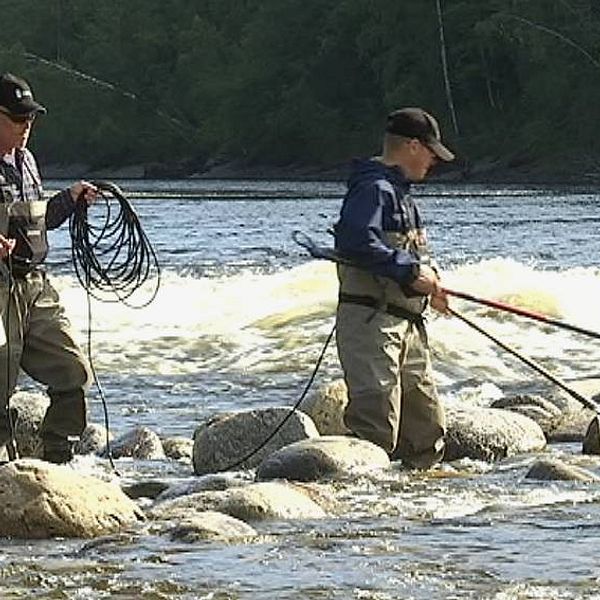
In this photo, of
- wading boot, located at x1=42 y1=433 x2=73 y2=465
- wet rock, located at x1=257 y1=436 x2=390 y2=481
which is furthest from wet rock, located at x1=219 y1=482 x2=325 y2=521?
wading boot, located at x1=42 y1=433 x2=73 y2=465

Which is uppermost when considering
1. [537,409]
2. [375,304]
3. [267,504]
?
[375,304]

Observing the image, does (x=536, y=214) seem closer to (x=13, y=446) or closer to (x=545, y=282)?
(x=545, y=282)

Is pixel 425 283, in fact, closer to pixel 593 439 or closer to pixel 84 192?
pixel 84 192

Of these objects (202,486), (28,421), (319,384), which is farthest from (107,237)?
(319,384)

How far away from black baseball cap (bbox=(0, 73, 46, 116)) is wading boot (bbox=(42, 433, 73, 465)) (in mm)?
1516

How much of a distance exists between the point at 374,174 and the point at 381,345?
2.38 feet

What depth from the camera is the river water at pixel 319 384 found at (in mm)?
6645

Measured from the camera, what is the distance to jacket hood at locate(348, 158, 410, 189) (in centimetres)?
829

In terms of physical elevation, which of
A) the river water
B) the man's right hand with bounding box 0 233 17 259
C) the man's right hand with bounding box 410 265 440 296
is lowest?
the river water

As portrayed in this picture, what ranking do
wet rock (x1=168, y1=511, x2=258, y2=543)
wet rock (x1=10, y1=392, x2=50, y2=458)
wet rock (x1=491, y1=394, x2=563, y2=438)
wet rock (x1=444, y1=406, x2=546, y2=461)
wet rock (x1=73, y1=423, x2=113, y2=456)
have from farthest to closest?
wet rock (x1=491, y1=394, x2=563, y2=438)
wet rock (x1=73, y1=423, x2=113, y2=456)
wet rock (x1=10, y1=392, x2=50, y2=458)
wet rock (x1=444, y1=406, x2=546, y2=461)
wet rock (x1=168, y1=511, x2=258, y2=543)

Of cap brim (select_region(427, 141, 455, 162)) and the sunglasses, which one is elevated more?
the sunglasses

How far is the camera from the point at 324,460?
8688 millimetres

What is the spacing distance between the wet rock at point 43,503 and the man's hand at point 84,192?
1322 mm

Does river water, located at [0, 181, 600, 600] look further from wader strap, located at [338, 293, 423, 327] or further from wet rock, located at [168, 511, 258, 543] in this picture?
wader strap, located at [338, 293, 423, 327]
